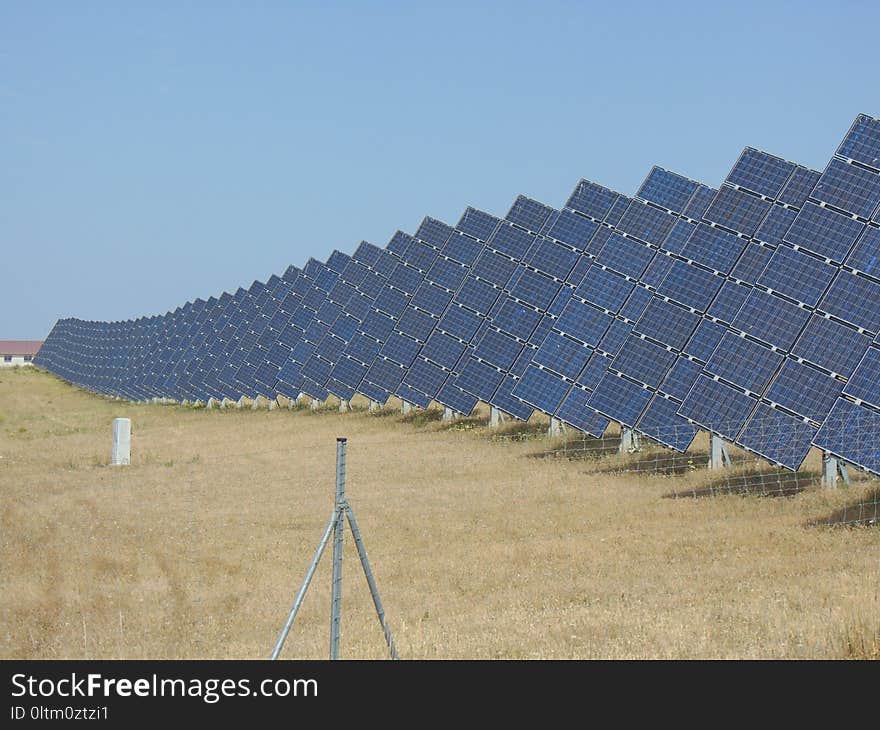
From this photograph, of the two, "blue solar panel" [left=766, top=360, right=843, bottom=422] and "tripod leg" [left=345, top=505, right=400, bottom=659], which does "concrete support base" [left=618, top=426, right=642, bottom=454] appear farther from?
"tripod leg" [left=345, top=505, right=400, bottom=659]

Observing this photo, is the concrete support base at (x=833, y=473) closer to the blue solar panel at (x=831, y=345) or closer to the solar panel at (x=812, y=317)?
the solar panel at (x=812, y=317)

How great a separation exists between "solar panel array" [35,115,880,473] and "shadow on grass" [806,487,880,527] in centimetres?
85

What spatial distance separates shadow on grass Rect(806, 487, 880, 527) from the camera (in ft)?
66.6

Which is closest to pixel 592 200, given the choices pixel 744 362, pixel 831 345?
pixel 744 362

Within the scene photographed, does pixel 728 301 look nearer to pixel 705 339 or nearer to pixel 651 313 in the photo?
pixel 705 339

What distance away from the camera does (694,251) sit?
1137 inches

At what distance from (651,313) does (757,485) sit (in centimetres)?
598

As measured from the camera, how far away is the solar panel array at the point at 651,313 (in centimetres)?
2380

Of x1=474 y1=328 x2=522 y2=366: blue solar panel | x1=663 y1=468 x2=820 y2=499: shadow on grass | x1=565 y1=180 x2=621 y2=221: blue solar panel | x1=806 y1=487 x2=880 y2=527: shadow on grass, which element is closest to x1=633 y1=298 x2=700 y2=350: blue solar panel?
x1=663 y1=468 x2=820 y2=499: shadow on grass

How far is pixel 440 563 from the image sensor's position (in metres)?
18.7

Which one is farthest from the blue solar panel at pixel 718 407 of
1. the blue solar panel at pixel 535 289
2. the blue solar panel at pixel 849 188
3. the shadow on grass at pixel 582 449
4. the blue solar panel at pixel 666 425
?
the blue solar panel at pixel 535 289
